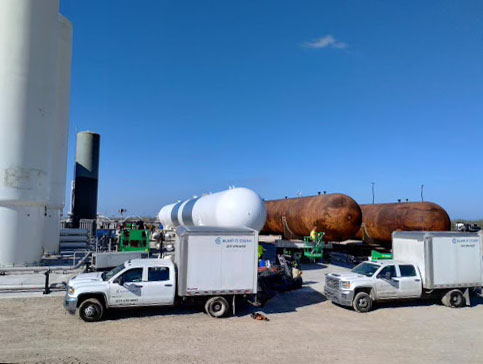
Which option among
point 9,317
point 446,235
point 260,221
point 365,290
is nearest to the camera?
point 9,317

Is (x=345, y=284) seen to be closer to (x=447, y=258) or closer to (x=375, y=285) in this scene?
(x=375, y=285)

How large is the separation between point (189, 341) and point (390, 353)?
436cm

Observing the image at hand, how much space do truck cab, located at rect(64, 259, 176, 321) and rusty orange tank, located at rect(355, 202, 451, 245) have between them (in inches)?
676

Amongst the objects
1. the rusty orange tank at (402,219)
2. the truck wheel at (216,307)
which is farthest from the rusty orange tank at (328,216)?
the truck wheel at (216,307)

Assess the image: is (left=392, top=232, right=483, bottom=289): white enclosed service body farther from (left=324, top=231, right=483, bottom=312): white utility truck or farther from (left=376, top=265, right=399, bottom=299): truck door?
(left=376, top=265, right=399, bottom=299): truck door

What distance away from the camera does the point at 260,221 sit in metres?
17.2

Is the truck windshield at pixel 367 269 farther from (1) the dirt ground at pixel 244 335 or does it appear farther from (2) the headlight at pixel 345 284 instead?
(1) the dirt ground at pixel 244 335

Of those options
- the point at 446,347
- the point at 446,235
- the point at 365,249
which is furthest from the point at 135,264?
the point at 365,249

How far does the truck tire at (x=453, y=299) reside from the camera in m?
12.6

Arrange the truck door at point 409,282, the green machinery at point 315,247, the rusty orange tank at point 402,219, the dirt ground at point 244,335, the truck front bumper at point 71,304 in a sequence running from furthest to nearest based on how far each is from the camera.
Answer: the rusty orange tank at point 402,219 → the green machinery at point 315,247 → the truck door at point 409,282 → the truck front bumper at point 71,304 → the dirt ground at point 244,335

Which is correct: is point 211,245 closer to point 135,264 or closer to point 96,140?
point 135,264

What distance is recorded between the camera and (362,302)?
38.7ft

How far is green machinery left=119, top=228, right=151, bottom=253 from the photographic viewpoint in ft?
67.3

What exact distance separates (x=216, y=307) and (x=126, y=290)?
2512mm
